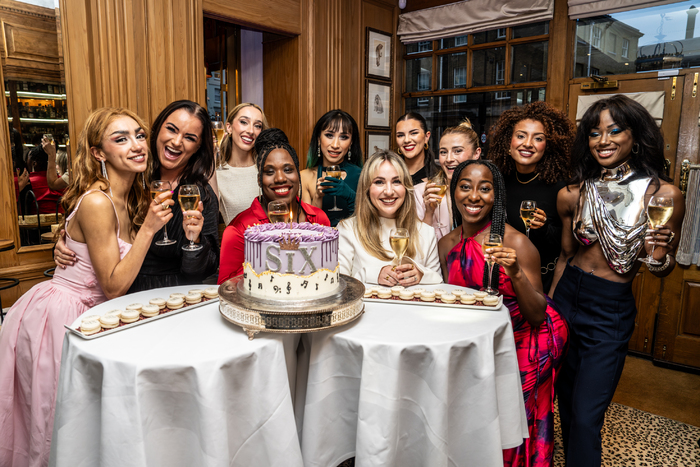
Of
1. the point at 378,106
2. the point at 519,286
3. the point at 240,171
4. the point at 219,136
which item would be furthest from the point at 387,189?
the point at 378,106

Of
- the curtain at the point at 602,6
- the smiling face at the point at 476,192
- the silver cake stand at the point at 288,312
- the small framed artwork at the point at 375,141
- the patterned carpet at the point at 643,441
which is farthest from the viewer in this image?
the small framed artwork at the point at 375,141

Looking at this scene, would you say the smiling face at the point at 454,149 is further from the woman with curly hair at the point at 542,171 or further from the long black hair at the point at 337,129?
the long black hair at the point at 337,129

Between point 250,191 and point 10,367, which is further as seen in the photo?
point 250,191

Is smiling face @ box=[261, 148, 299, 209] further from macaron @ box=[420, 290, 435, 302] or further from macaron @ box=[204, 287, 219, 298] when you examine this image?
macaron @ box=[420, 290, 435, 302]

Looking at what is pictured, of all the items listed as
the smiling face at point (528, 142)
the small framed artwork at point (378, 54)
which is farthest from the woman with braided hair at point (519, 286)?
the small framed artwork at point (378, 54)

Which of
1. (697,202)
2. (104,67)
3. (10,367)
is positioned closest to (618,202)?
(697,202)

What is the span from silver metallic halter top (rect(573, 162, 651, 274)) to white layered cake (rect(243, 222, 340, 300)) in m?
1.41

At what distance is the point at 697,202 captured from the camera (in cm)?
398

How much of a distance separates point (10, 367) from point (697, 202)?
191 inches

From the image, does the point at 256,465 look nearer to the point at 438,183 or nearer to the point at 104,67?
the point at 438,183

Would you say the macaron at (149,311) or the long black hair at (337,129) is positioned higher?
the long black hair at (337,129)

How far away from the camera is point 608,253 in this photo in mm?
2314

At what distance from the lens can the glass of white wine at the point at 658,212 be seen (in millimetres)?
2049

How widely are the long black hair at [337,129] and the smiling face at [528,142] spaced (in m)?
1.20
